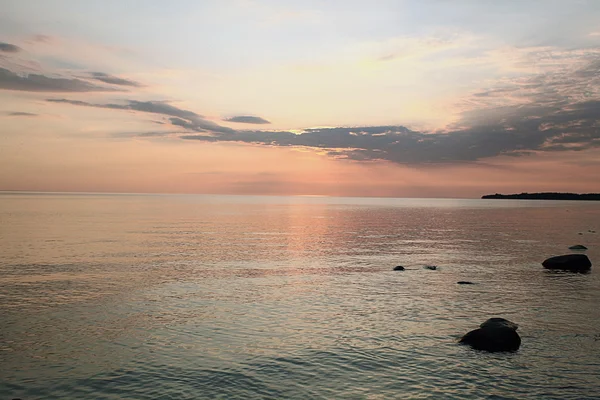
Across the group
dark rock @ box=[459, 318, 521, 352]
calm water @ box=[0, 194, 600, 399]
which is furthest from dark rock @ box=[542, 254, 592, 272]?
dark rock @ box=[459, 318, 521, 352]

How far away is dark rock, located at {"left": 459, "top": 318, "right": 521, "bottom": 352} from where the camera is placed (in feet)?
71.8

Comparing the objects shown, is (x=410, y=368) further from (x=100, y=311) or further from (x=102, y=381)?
(x=100, y=311)

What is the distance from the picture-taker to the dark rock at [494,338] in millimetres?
21875

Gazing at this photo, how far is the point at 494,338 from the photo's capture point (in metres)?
22.1

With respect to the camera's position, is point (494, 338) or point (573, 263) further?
point (573, 263)

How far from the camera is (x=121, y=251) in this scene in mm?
56469

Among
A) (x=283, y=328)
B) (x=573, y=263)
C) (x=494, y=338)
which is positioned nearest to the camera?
(x=494, y=338)

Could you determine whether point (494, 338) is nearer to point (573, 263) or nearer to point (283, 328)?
point (283, 328)

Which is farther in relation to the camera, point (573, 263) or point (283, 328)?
point (573, 263)

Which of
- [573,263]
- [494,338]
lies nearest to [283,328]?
[494,338]

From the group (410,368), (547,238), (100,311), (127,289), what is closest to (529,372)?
(410,368)

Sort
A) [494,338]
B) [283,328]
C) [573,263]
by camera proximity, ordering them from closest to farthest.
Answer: [494,338]
[283,328]
[573,263]

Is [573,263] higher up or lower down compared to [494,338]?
higher up

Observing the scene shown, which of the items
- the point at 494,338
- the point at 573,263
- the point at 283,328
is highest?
the point at 573,263
